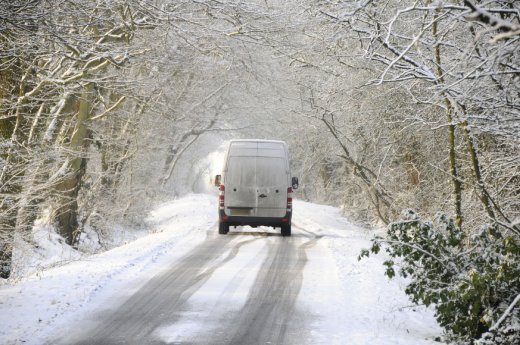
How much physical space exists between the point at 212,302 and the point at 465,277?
3.51 meters

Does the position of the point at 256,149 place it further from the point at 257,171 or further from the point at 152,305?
the point at 152,305

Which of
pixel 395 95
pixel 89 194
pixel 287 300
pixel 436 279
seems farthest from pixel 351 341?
pixel 89 194

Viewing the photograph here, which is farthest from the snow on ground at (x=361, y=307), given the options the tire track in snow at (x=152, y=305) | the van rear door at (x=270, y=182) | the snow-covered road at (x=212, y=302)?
the van rear door at (x=270, y=182)

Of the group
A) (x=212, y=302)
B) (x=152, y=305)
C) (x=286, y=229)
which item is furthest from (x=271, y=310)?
(x=286, y=229)

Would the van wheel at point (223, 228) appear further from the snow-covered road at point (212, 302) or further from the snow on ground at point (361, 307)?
the snow on ground at point (361, 307)

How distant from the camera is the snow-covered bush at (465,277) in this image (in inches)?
228

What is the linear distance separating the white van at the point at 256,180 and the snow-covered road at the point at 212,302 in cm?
315

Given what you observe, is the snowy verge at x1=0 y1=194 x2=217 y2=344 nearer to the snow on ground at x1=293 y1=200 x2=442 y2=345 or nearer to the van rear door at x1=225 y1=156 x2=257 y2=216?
the van rear door at x1=225 y1=156 x2=257 y2=216

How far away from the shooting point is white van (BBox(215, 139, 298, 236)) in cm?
1661

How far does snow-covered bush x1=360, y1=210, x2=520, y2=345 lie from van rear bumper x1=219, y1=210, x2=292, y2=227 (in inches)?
385

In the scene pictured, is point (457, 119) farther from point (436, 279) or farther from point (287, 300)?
point (287, 300)

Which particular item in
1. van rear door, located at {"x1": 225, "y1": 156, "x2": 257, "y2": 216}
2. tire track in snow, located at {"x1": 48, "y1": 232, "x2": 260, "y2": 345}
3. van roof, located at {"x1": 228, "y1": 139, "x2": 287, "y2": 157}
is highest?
van roof, located at {"x1": 228, "y1": 139, "x2": 287, "y2": 157}

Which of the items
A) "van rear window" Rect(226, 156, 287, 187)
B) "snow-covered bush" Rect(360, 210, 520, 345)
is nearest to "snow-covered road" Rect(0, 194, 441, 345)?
"snow-covered bush" Rect(360, 210, 520, 345)

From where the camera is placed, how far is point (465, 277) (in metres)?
6.20
